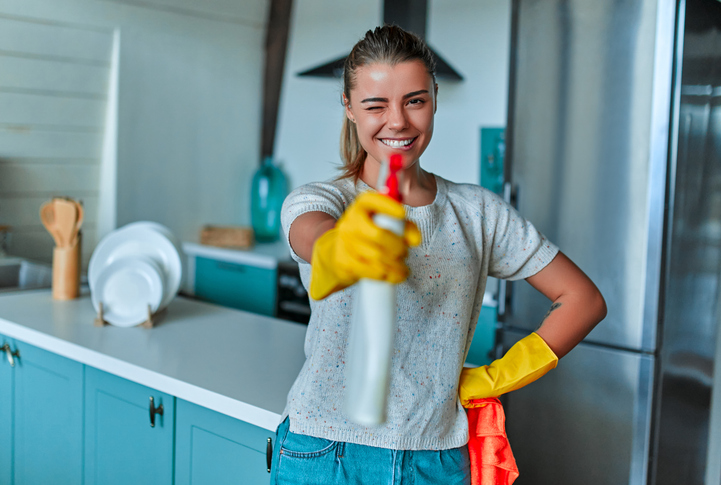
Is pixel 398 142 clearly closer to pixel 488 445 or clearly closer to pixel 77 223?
pixel 488 445

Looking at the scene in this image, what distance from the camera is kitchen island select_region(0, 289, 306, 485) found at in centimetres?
133

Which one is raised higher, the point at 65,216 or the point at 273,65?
Result: the point at 273,65

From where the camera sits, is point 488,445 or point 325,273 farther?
point 488,445

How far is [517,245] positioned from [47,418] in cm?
137

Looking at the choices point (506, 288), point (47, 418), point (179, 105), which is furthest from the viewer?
point (179, 105)

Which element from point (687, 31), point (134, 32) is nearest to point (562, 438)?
point (687, 31)

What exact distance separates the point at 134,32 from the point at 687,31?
2.45 metres

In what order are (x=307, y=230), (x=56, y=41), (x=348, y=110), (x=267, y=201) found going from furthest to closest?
(x=267, y=201)
(x=56, y=41)
(x=348, y=110)
(x=307, y=230)

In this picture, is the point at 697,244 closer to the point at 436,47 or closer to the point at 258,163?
the point at 436,47

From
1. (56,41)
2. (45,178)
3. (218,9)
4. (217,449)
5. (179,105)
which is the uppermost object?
(218,9)

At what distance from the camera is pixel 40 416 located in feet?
5.75

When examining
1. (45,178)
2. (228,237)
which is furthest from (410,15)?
(45,178)

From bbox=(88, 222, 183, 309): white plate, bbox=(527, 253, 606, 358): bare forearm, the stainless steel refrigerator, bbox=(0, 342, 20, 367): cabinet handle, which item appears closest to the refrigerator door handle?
the stainless steel refrigerator

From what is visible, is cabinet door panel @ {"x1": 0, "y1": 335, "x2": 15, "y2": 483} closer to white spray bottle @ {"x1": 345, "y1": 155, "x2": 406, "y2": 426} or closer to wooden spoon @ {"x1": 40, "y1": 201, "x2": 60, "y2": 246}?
wooden spoon @ {"x1": 40, "y1": 201, "x2": 60, "y2": 246}
